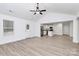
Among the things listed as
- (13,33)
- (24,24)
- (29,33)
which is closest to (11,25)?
(13,33)

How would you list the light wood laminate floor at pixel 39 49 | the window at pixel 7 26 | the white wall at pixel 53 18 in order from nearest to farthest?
the light wood laminate floor at pixel 39 49 < the window at pixel 7 26 < the white wall at pixel 53 18

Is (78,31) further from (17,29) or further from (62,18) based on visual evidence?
(17,29)

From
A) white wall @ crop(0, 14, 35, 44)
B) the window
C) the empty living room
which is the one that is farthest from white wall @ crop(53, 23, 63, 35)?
the window

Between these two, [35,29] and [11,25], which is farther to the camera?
[35,29]

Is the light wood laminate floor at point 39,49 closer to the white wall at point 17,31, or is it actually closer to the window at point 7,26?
the white wall at point 17,31

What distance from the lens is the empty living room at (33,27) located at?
15.0 ft

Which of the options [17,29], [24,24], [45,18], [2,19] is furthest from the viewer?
[45,18]

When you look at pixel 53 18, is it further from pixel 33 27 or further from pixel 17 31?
pixel 17 31

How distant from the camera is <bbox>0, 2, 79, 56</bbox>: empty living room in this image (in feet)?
15.0

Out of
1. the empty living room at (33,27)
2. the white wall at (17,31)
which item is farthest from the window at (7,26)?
the white wall at (17,31)

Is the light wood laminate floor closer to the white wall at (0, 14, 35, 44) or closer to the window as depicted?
the white wall at (0, 14, 35, 44)

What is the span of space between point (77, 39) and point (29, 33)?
207 inches

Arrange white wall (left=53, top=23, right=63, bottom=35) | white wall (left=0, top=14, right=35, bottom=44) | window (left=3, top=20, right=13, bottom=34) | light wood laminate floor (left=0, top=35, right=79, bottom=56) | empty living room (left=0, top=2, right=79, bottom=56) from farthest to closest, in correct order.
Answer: white wall (left=53, top=23, right=63, bottom=35) → window (left=3, top=20, right=13, bottom=34) → white wall (left=0, top=14, right=35, bottom=44) → empty living room (left=0, top=2, right=79, bottom=56) → light wood laminate floor (left=0, top=35, right=79, bottom=56)

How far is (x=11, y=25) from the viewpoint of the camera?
676 centimetres
